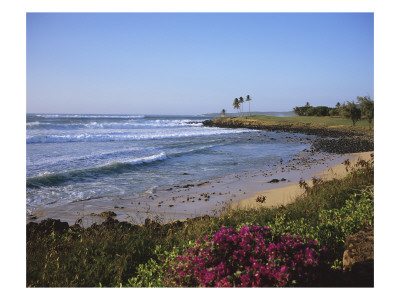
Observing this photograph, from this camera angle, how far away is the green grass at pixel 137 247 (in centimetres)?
385

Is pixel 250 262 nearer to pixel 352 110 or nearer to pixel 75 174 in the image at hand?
pixel 75 174

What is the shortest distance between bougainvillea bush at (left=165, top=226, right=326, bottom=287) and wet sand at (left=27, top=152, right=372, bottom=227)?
3.61 meters

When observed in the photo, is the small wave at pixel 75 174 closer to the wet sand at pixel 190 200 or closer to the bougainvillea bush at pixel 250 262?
the wet sand at pixel 190 200

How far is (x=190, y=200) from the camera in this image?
1016cm

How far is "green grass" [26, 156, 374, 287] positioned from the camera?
3846 millimetres

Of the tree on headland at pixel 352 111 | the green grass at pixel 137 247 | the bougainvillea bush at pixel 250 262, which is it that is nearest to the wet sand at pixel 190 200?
the green grass at pixel 137 247

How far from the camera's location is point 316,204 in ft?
21.6

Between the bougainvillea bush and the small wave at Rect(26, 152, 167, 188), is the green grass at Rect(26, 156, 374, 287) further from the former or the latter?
the small wave at Rect(26, 152, 167, 188)

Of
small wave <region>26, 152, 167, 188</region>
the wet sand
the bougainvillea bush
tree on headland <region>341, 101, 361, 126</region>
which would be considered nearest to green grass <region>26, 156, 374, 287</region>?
the bougainvillea bush

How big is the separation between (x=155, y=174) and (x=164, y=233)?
368 inches

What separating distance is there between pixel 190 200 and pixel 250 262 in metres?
7.16
